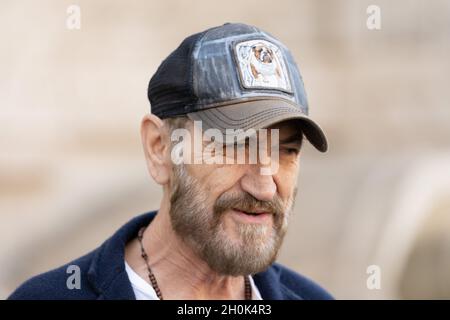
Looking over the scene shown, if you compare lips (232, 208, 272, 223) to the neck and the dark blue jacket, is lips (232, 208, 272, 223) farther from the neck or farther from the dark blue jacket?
the dark blue jacket

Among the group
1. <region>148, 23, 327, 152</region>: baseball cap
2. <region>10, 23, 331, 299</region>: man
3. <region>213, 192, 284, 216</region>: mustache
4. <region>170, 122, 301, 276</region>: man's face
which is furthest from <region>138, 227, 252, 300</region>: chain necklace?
<region>148, 23, 327, 152</region>: baseball cap

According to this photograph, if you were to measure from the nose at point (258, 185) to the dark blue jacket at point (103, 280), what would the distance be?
39 centimetres

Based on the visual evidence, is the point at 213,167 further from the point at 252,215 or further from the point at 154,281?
the point at 154,281

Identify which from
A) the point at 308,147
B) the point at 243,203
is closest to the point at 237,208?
the point at 243,203

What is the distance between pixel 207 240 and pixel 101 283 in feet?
0.95

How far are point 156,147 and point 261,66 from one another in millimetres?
352

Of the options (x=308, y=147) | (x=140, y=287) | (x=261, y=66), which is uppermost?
(x=261, y=66)

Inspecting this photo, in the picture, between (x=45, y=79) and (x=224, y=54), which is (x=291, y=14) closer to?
(x=45, y=79)

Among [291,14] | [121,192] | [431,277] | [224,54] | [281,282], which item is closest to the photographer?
[224,54]

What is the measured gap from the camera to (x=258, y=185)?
1.89 meters

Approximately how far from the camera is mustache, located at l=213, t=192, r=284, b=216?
1.90m

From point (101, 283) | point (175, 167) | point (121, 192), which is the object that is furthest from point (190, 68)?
point (121, 192)

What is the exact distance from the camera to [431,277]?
4855mm

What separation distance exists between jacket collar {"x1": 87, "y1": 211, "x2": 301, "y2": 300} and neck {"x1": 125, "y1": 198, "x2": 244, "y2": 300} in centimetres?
5
